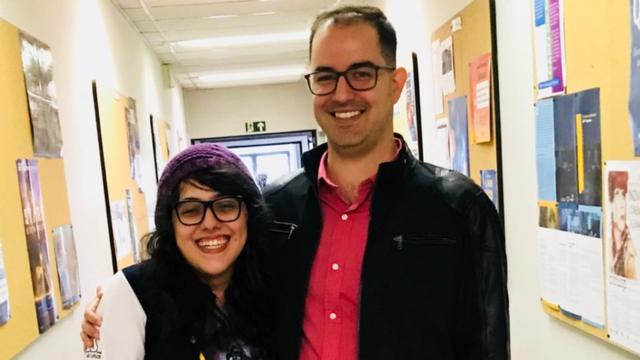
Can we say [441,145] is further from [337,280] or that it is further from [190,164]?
[190,164]

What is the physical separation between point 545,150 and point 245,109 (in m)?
6.67

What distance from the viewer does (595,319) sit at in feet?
4.70

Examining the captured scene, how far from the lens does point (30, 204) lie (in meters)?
1.77

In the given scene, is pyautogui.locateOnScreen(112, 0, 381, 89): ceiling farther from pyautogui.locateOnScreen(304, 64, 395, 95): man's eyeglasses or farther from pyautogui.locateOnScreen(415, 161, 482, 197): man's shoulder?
pyautogui.locateOnScreen(415, 161, 482, 197): man's shoulder

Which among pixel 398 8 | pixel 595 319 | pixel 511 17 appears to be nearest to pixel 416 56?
pixel 398 8

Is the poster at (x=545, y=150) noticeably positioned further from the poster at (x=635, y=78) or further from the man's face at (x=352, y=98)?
the man's face at (x=352, y=98)

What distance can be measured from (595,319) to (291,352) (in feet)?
2.89

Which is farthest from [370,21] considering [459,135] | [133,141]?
[133,141]

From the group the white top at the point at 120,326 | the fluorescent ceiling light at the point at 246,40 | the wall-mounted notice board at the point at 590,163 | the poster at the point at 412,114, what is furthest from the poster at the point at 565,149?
the fluorescent ceiling light at the point at 246,40

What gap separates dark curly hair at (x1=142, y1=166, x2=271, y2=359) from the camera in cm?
117

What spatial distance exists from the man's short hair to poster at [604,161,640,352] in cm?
64

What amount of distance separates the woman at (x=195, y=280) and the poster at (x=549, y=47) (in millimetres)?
992

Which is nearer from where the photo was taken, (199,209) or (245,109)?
(199,209)

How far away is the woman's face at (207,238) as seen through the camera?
1.18 meters
